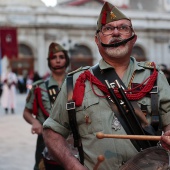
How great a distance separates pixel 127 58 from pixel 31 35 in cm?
3972

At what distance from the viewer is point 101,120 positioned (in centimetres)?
265

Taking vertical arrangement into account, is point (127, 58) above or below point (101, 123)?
above

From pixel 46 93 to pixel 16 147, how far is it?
15.4 ft

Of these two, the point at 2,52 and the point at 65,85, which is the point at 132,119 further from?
the point at 2,52

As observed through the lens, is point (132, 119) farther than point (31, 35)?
No

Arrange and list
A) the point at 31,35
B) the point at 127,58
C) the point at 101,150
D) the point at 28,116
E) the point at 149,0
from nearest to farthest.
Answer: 1. the point at 101,150
2. the point at 127,58
3. the point at 28,116
4. the point at 31,35
5. the point at 149,0

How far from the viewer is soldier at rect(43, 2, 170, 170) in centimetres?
262

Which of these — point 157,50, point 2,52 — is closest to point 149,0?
point 157,50

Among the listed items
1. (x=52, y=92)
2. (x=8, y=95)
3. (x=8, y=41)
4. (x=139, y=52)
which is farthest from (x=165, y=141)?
(x=139, y=52)

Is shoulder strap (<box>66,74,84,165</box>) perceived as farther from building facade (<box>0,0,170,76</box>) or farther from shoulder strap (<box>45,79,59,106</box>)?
building facade (<box>0,0,170,76</box>)

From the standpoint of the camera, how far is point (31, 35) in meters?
42.1

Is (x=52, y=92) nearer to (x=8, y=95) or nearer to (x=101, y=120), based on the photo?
(x=101, y=120)

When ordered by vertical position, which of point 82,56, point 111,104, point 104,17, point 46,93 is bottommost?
point 82,56

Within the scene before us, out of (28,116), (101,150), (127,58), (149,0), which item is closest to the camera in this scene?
(101,150)
